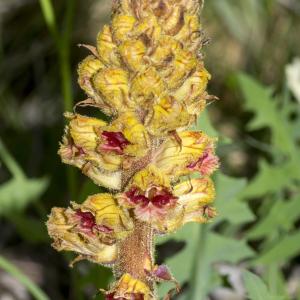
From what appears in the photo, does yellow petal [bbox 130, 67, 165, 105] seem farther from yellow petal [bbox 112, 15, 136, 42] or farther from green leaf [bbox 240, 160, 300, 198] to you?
green leaf [bbox 240, 160, 300, 198]

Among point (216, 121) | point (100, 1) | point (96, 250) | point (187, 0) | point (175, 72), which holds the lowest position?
point (96, 250)

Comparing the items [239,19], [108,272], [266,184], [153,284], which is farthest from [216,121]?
[153,284]

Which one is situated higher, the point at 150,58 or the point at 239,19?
the point at 239,19

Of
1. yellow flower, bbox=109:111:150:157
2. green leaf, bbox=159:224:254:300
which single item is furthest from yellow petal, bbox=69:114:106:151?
green leaf, bbox=159:224:254:300

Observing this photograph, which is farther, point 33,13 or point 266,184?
point 33,13

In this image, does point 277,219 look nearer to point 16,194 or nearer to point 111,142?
point 16,194

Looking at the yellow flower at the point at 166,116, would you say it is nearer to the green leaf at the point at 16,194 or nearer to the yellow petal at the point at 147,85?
the yellow petal at the point at 147,85

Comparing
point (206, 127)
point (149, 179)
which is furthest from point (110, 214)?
point (206, 127)

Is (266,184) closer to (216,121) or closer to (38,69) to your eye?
(216,121)

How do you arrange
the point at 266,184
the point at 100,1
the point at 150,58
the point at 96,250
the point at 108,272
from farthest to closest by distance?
the point at 100,1 → the point at 266,184 → the point at 108,272 → the point at 96,250 → the point at 150,58
